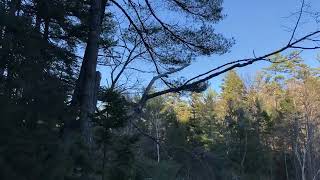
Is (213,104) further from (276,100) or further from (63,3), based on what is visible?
(63,3)

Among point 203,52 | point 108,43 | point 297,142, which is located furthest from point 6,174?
point 297,142

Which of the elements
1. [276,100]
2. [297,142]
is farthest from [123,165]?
[276,100]

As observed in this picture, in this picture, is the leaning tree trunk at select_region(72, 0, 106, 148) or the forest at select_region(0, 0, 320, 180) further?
the leaning tree trunk at select_region(72, 0, 106, 148)

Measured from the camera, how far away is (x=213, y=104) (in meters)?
47.3

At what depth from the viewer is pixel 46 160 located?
272 cm

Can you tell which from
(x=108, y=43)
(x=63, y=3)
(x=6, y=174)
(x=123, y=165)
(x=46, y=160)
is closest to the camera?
(x=6, y=174)

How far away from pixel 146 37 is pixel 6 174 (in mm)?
8311

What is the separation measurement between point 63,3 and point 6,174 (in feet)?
20.5

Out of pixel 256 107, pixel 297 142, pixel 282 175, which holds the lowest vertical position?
pixel 282 175

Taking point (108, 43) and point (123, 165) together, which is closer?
point (123, 165)

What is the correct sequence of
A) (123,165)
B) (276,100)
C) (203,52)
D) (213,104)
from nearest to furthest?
(123,165), (203,52), (213,104), (276,100)

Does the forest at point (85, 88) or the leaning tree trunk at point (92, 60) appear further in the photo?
the leaning tree trunk at point (92, 60)

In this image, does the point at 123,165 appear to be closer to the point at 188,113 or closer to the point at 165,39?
the point at 165,39

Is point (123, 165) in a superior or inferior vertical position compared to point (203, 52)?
inferior
